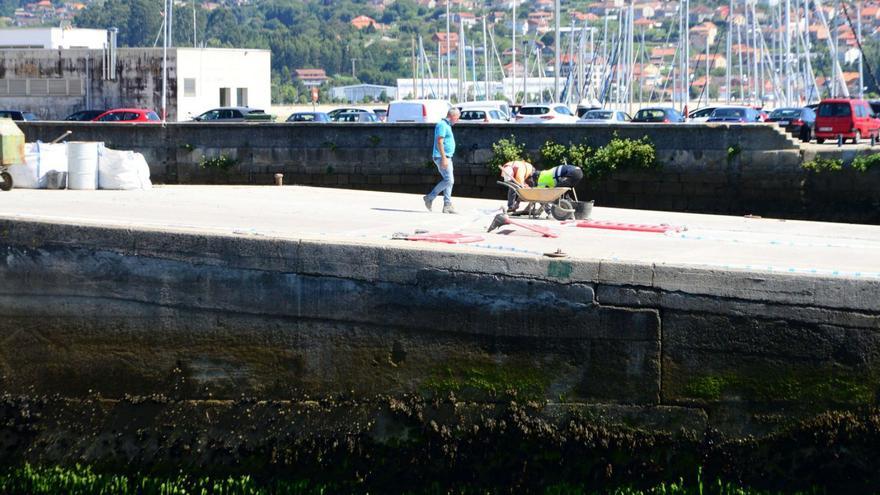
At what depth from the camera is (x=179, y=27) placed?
19662 centimetres

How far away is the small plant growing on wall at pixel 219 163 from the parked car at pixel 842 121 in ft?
62.7

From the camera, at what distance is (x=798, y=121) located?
4331 cm

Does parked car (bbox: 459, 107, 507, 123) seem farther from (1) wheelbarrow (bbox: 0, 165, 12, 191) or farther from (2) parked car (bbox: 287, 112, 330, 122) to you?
(1) wheelbarrow (bbox: 0, 165, 12, 191)

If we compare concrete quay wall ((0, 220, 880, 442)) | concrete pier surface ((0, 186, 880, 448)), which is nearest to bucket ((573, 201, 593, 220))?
concrete pier surface ((0, 186, 880, 448))

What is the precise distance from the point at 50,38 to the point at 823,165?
5327cm

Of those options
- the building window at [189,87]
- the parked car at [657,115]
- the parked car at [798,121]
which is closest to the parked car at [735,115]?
the parked car at [798,121]

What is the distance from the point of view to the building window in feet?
178

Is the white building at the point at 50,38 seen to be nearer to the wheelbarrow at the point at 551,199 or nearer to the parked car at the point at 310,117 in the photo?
the parked car at the point at 310,117

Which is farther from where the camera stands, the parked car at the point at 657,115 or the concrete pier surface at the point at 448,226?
the parked car at the point at 657,115

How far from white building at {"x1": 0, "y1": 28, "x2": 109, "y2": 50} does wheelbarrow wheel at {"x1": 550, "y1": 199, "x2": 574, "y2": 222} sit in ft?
181

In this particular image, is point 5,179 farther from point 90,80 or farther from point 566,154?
point 90,80

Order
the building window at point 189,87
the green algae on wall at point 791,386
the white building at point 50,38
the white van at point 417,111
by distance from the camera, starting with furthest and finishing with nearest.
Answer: the white building at point 50,38
the building window at point 189,87
the white van at point 417,111
the green algae on wall at point 791,386

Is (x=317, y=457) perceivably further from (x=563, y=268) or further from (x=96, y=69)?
(x=96, y=69)

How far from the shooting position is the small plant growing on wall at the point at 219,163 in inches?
1089
